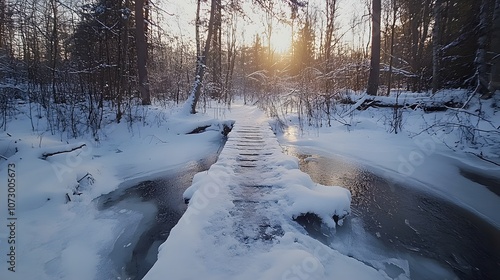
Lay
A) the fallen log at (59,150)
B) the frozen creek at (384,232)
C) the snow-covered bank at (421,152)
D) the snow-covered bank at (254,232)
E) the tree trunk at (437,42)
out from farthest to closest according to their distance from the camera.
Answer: the tree trunk at (437,42), the fallen log at (59,150), the snow-covered bank at (421,152), the frozen creek at (384,232), the snow-covered bank at (254,232)

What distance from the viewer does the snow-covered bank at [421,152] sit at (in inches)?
145

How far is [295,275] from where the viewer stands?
1628mm

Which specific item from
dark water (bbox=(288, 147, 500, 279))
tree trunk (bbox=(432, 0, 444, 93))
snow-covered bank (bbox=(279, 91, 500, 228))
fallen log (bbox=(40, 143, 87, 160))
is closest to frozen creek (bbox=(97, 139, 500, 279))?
dark water (bbox=(288, 147, 500, 279))

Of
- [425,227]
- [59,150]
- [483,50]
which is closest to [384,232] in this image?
[425,227]

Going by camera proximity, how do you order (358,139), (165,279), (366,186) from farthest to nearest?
(358,139) → (366,186) → (165,279)

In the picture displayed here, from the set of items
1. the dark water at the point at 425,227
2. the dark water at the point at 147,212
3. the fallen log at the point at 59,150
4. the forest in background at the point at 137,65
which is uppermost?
the forest in background at the point at 137,65

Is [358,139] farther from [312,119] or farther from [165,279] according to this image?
[165,279]

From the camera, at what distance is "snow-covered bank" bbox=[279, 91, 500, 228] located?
369cm

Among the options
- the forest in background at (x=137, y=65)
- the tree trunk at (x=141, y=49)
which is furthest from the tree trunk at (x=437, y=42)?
the tree trunk at (x=141, y=49)

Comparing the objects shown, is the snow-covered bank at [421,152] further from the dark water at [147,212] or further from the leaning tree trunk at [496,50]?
the dark water at [147,212]

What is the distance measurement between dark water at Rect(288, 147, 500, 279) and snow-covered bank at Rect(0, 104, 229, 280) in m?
2.91

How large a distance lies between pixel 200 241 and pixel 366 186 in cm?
306

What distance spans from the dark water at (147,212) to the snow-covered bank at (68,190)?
0.15m

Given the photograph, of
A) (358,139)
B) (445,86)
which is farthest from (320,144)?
(445,86)
